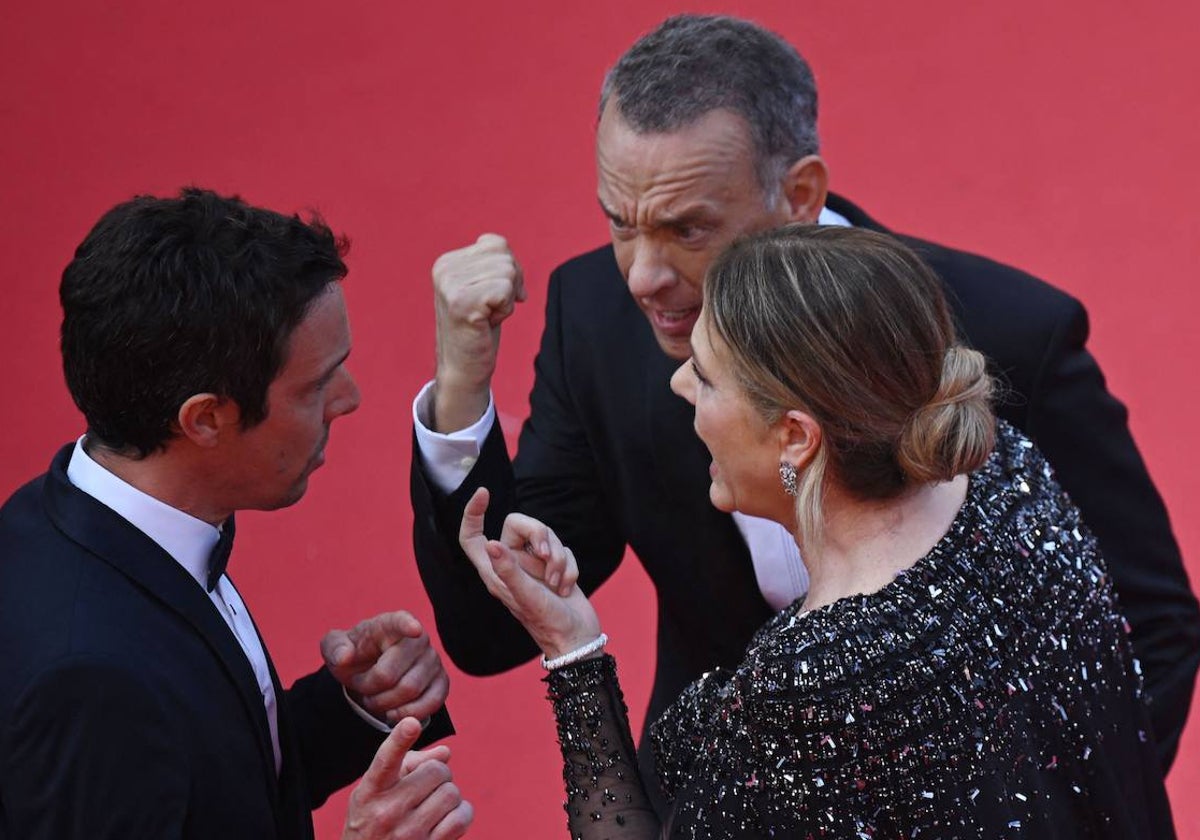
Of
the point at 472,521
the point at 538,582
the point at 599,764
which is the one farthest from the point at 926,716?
the point at 472,521

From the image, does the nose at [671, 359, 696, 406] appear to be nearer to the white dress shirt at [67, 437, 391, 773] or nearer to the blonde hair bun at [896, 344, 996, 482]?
the blonde hair bun at [896, 344, 996, 482]

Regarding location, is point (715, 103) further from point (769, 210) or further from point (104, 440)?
point (104, 440)

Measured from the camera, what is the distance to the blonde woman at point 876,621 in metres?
1.53

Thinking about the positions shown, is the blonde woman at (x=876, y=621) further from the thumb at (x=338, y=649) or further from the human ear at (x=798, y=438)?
the thumb at (x=338, y=649)

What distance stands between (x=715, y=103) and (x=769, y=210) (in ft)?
0.48

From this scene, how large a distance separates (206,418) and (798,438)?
0.57m

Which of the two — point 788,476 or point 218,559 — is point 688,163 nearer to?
point 788,476

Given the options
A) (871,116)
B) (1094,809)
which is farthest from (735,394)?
(871,116)

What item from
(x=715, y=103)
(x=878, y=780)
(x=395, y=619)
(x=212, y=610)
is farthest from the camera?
(x=715, y=103)

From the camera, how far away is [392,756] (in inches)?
62.9

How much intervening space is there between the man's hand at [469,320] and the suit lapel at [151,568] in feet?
1.51

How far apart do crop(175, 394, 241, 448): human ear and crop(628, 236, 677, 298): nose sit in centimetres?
57

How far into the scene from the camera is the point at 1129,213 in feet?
11.5

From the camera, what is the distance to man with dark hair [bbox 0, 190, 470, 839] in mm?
1446
